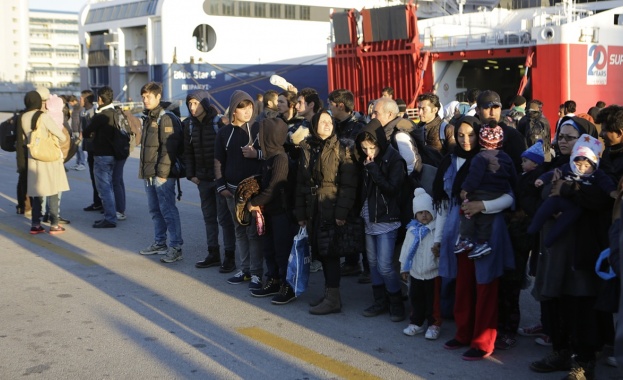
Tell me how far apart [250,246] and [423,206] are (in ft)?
→ 6.62

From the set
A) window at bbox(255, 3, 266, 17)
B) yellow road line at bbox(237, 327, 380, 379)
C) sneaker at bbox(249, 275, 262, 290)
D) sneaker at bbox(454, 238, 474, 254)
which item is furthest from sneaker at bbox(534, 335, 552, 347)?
window at bbox(255, 3, 266, 17)

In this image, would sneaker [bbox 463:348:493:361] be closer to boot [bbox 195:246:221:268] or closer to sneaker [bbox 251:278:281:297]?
sneaker [bbox 251:278:281:297]

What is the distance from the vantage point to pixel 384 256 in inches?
240

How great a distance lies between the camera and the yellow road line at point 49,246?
828 centimetres

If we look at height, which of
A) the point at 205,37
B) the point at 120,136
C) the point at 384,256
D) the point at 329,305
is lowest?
the point at 329,305

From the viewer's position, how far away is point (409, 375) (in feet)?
16.2

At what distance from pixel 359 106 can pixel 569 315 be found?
60.7ft

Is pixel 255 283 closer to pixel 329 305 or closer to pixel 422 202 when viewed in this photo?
pixel 329 305

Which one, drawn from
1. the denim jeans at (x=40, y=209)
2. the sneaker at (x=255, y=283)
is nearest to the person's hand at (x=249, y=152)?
the sneaker at (x=255, y=283)

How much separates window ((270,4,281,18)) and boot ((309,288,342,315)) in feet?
106

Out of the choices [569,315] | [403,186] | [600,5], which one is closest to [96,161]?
[403,186]

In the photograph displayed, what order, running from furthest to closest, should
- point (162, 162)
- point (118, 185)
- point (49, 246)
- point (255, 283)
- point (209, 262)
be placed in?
1. point (118, 185)
2. point (49, 246)
3. point (162, 162)
4. point (209, 262)
5. point (255, 283)

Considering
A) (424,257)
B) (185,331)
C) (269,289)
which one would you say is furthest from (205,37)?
(424,257)

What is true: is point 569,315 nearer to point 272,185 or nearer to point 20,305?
point 272,185
